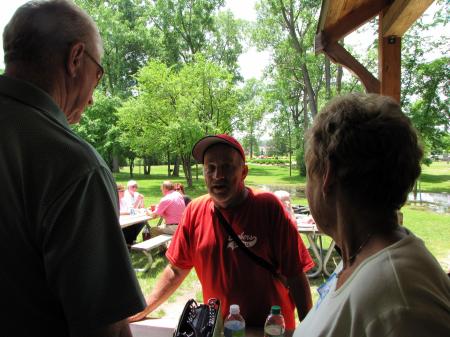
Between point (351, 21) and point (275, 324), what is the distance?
2834mm

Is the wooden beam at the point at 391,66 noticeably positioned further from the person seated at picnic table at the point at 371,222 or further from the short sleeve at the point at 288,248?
the person seated at picnic table at the point at 371,222

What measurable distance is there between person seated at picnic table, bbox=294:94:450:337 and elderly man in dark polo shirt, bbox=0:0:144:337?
22.1 inches

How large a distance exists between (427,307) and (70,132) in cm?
94

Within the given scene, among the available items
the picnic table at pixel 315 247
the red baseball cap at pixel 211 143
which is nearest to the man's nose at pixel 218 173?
the red baseball cap at pixel 211 143

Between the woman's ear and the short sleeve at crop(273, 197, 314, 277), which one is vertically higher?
the woman's ear

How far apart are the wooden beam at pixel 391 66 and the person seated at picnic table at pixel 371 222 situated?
97.3 inches

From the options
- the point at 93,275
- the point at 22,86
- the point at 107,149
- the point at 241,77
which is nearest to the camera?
the point at 93,275

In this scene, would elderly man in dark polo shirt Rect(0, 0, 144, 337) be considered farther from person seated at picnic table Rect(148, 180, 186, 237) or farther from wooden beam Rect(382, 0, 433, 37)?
person seated at picnic table Rect(148, 180, 186, 237)

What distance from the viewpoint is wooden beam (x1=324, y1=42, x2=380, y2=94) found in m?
3.36

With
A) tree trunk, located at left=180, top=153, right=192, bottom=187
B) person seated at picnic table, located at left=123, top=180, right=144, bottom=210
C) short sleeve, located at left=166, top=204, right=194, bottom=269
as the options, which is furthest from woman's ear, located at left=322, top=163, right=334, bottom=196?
tree trunk, located at left=180, top=153, right=192, bottom=187

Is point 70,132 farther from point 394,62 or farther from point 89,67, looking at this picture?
point 394,62

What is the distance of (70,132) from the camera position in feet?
3.13

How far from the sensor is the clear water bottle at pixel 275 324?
160cm

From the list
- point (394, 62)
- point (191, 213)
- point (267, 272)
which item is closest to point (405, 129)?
point (267, 272)
